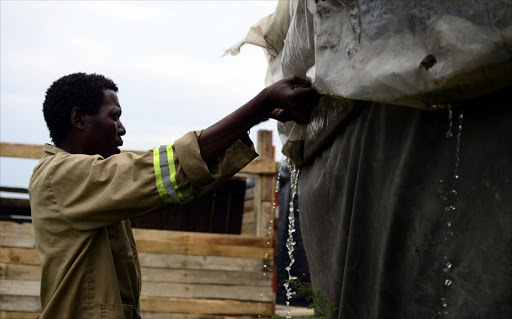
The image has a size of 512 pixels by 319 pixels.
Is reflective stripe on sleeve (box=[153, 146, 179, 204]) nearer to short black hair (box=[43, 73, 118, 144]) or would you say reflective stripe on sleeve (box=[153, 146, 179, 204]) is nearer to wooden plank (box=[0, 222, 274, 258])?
short black hair (box=[43, 73, 118, 144])

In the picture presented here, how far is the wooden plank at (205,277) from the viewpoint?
5789 millimetres

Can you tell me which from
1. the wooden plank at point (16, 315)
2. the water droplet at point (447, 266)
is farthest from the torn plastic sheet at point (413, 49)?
the wooden plank at point (16, 315)

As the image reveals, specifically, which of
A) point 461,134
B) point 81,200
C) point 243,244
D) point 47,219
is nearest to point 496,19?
point 461,134

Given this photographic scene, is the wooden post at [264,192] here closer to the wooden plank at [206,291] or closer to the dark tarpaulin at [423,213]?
the wooden plank at [206,291]

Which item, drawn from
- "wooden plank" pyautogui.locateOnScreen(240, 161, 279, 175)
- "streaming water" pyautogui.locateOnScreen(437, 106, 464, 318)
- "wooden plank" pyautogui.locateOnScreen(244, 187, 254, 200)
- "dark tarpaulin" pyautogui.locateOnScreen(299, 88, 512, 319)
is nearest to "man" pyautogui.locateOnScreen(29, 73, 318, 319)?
"dark tarpaulin" pyautogui.locateOnScreen(299, 88, 512, 319)

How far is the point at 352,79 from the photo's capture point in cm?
165

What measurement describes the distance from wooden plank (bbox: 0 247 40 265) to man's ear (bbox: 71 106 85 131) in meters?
3.37

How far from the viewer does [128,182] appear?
2.12 metres

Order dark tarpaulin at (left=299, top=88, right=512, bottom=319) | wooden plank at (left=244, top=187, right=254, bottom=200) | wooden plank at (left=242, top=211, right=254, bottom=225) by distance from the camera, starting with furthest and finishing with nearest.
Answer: wooden plank at (left=244, top=187, right=254, bottom=200), wooden plank at (left=242, top=211, right=254, bottom=225), dark tarpaulin at (left=299, top=88, right=512, bottom=319)

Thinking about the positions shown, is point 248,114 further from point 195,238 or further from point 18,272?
point 18,272

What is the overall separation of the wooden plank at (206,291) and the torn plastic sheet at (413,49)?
417 cm

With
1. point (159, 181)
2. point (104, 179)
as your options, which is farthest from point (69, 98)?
point (159, 181)

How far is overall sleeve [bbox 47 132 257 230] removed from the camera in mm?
2104

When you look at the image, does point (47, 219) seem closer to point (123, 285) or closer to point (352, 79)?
point (123, 285)
